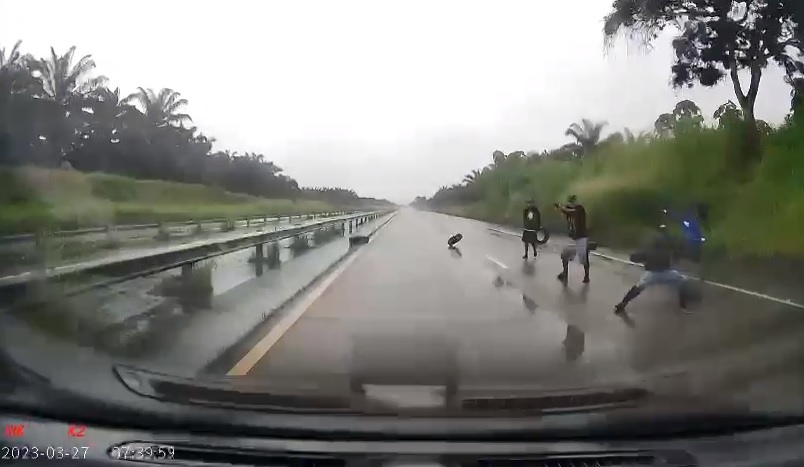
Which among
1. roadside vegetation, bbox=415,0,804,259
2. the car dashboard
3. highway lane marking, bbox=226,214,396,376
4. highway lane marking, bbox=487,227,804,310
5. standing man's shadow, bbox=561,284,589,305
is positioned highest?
roadside vegetation, bbox=415,0,804,259

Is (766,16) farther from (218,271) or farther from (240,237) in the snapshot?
(218,271)

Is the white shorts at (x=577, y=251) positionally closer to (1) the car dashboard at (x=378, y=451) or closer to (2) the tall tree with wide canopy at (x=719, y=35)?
(2) the tall tree with wide canopy at (x=719, y=35)

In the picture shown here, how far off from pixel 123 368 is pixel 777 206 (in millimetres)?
7970

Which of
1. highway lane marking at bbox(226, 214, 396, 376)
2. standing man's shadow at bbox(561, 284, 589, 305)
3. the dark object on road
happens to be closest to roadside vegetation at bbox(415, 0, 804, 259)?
standing man's shadow at bbox(561, 284, 589, 305)

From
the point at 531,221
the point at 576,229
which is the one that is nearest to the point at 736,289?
the point at 576,229

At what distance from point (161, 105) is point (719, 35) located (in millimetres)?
6433

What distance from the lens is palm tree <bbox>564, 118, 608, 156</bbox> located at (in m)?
8.53

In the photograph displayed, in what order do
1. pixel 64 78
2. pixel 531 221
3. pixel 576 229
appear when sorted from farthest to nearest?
1. pixel 531 221
2. pixel 576 229
3. pixel 64 78

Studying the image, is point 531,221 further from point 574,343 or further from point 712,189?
point 574,343

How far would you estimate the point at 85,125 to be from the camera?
858 cm

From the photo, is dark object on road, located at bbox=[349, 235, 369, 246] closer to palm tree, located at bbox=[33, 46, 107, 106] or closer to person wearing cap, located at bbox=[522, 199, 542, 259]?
person wearing cap, located at bbox=[522, 199, 542, 259]

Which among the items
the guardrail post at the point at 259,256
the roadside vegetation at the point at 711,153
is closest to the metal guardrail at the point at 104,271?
the guardrail post at the point at 259,256

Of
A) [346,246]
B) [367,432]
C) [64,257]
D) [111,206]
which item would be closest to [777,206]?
[367,432]

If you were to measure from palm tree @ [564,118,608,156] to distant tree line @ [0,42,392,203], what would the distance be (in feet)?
13.8
